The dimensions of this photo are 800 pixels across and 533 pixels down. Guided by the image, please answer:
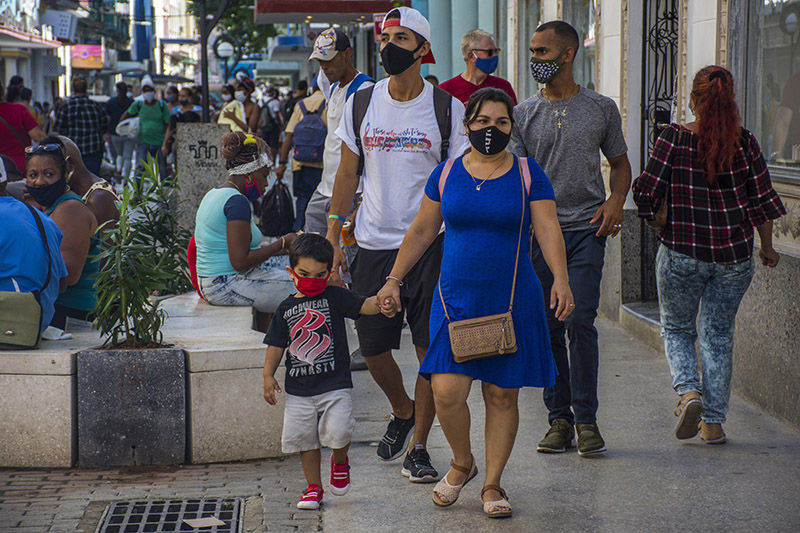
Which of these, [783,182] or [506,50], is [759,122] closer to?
[783,182]

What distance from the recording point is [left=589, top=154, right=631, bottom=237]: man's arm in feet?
17.3

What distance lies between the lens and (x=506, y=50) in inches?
549

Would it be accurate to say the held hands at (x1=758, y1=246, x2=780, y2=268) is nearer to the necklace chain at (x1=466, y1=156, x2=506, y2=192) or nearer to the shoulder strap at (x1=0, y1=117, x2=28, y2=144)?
the necklace chain at (x1=466, y1=156, x2=506, y2=192)

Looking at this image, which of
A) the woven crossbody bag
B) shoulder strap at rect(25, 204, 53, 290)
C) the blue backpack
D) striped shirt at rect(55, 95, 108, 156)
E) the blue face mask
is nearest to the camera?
the woven crossbody bag

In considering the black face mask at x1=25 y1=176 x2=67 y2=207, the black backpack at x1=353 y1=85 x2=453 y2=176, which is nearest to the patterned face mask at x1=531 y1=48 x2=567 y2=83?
the black backpack at x1=353 y1=85 x2=453 y2=176

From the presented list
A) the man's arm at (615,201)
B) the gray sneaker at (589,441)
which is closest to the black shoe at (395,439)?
the gray sneaker at (589,441)

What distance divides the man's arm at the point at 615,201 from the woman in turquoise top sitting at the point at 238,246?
2.12 metres

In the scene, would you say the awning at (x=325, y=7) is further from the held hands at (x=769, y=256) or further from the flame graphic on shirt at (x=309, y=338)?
the flame graphic on shirt at (x=309, y=338)

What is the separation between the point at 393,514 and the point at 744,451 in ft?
6.22

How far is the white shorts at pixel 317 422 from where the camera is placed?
4543mm

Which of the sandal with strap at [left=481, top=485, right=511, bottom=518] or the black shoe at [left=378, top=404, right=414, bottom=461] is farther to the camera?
the black shoe at [left=378, top=404, right=414, bottom=461]

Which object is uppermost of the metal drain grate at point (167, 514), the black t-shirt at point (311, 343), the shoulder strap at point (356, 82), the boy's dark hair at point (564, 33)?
the boy's dark hair at point (564, 33)

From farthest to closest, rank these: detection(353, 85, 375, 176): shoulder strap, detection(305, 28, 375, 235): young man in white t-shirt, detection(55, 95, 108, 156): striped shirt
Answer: detection(55, 95, 108, 156): striped shirt
detection(305, 28, 375, 235): young man in white t-shirt
detection(353, 85, 375, 176): shoulder strap

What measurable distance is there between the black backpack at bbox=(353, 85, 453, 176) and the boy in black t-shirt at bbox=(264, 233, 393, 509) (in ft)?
2.44
